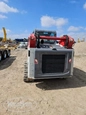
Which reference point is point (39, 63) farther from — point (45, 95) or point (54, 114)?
point (54, 114)

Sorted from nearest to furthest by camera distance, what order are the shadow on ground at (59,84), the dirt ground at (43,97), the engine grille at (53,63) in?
the dirt ground at (43,97)
the engine grille at (53,63)
the shadow on ground at (59,84)

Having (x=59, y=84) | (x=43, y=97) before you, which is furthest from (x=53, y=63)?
(x=43, y=97)

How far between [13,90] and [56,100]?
5.63ft

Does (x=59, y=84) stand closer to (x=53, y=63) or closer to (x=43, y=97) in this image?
(x=53, y=63)

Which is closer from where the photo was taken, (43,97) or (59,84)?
(43,97)

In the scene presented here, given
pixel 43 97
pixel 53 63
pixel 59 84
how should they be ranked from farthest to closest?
pixel 59 84, pixel 53 63, pixel 43 97

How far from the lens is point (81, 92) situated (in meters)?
5.07

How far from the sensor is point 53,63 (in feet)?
17.9

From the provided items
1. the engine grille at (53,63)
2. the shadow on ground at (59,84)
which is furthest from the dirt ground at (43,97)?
the engine grille at (53,63)

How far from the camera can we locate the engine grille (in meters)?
5.36

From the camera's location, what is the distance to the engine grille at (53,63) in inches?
211

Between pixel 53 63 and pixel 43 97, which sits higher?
pixel 53 63

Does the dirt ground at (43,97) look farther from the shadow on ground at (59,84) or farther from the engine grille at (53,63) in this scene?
the engine grille at (53,63)

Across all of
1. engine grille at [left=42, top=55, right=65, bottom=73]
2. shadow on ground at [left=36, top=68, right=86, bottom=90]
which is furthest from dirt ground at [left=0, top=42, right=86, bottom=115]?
engine grille at [left=42, top=55, right=65, bottom=73]
